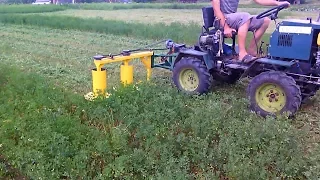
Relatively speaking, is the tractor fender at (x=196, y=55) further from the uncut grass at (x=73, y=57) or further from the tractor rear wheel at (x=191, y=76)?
the uncut grass at (x=73, y=57)

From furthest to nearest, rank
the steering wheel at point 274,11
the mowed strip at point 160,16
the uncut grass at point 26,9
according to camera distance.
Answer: the uncut grass at point 26,9 → the mowed strip at point 160,16 → the steering wheel at point 274,11

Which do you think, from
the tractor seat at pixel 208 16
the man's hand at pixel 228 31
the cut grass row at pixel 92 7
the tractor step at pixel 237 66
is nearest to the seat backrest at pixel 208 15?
the tractor seat at pixel 208 16

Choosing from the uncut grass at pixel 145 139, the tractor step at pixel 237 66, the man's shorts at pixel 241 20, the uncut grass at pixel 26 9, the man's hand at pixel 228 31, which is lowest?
the uncut grass at pixel 145 139

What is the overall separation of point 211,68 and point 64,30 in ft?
40.0

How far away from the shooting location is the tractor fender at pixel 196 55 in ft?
21.3

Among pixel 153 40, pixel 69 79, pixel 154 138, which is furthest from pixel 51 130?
pixel 153 40

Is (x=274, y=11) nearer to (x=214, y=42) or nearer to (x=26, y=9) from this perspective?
(x=214, y=42)

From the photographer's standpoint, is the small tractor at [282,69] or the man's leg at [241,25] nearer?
the small tractor at [282,69]

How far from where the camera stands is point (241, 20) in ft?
20.5

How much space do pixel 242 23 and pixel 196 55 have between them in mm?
960

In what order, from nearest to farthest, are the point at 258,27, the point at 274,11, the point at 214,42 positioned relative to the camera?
the point at 274,11
the point at 258,27
the point at 214,42

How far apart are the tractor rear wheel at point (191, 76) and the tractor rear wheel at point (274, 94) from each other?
3.18 ft

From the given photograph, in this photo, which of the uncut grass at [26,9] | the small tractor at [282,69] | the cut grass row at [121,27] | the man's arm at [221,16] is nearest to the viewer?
the small tractor at [282,69]

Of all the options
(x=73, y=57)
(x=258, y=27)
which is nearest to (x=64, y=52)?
(x=73, y=57)
